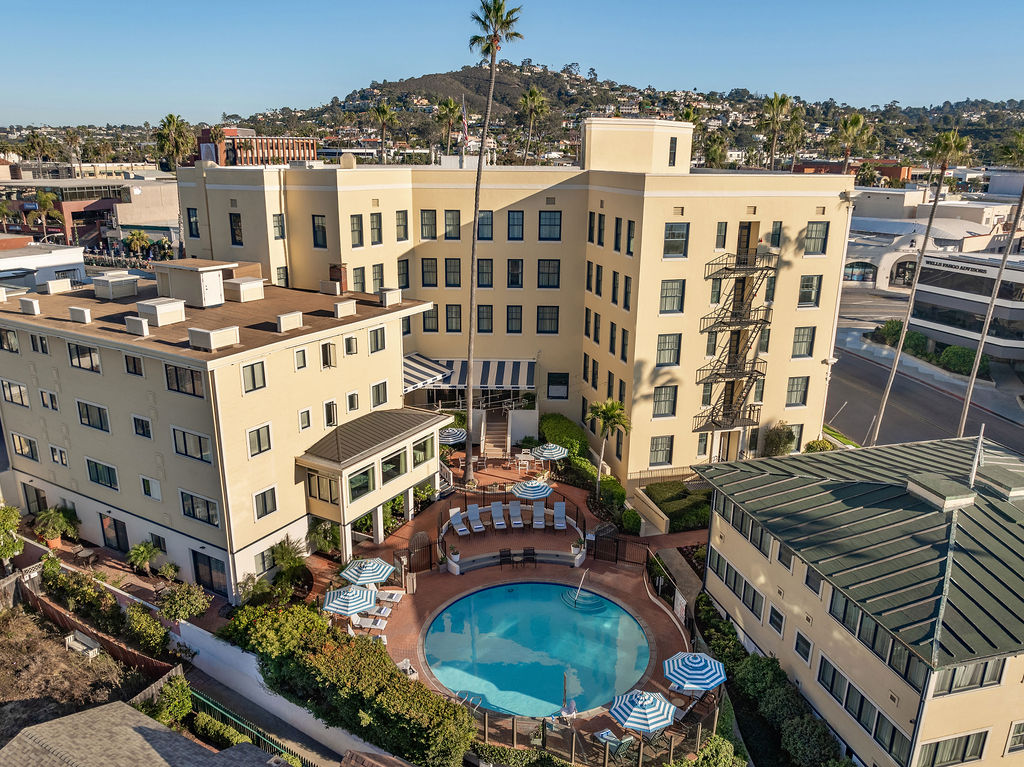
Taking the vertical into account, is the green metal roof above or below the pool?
above

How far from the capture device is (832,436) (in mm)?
48188

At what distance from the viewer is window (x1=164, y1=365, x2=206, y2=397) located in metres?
29.2

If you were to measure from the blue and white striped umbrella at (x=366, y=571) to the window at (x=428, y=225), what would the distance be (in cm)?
2258

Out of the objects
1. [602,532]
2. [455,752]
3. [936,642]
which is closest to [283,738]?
[455,752]

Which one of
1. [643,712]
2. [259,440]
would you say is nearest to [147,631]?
[259,440]

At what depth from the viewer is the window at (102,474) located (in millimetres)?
34219

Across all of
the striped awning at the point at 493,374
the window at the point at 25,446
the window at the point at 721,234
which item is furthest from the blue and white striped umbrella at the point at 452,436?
the window at the point at 25,446

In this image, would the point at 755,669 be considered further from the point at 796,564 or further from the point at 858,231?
the point at 858,231

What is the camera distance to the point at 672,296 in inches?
1549

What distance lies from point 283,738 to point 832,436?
1501 inches

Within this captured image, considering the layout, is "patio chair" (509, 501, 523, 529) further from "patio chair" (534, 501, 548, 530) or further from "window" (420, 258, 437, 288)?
"window" (420, 258, 437, 288)

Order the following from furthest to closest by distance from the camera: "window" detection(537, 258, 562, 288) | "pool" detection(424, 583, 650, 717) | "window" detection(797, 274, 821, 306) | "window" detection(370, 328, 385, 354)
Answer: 1. "window" detection(537, 258, 562, 288)
2. "window" detection(797, 274, 821, 306)
3. "window" detection(370, 328, 385, 354)
4. "pool" detection(424, 583, 650, 717)

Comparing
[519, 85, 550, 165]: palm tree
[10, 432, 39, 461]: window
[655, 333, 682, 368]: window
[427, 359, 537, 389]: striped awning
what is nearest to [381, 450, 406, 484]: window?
[427, 359, 537, 389]: striped awning

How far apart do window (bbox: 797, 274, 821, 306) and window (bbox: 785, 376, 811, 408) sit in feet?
14.9
